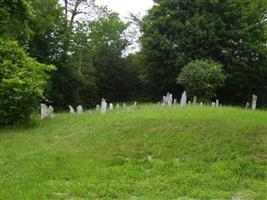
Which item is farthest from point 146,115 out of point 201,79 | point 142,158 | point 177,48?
point 177,48

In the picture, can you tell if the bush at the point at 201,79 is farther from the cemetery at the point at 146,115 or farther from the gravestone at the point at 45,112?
the gravestone at the point at 45,112

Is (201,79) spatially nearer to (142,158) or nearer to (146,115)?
(146,115)

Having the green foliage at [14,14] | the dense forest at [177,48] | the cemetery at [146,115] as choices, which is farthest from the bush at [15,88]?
the dense forest at [177,48]

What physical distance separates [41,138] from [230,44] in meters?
25.0

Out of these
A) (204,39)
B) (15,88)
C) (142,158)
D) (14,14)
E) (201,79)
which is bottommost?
(142,158)

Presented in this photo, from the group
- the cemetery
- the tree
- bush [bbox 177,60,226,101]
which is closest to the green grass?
the cemetery

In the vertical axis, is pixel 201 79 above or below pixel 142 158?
above

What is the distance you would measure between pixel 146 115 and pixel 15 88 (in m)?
5.66

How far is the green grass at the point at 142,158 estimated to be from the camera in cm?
1099

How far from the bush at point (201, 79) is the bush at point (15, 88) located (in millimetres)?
13214

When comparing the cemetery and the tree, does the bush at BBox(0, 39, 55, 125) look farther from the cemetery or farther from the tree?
the tree

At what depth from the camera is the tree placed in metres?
37.9

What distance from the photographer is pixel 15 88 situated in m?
20.0

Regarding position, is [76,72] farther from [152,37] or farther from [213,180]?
[213,180]
